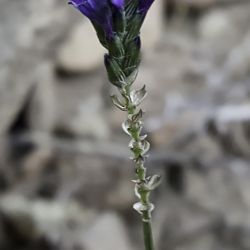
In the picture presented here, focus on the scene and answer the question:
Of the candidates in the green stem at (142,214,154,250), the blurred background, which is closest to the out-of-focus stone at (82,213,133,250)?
the blurred background

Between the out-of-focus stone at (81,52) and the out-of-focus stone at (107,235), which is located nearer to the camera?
the out-of-focus stone at (107,235)

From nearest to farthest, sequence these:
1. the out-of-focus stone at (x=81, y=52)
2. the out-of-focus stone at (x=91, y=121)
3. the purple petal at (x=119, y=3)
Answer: the purple petal at (x=119, y=3), the out-of-focus stone at (x=91, y=121), the out-of-focus stone at (x=81, y=52)

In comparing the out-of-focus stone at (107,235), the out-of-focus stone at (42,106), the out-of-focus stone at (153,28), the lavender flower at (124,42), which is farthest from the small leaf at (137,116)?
the out-of-focus stone at (153,28)

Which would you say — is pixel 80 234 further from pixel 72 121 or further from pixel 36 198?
pixel 72 121

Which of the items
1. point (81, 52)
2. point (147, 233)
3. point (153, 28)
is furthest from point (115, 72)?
point (153, 28)

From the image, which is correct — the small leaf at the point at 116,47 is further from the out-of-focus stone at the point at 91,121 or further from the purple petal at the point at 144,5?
the out-of-focus stone at the point at 91,121

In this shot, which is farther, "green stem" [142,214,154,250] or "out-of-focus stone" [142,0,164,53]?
"out-of-focus stone" [142,0,164,53]

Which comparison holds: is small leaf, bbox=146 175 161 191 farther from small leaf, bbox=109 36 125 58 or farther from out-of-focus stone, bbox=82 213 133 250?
out-of-focus stone, bbox=82 213 133 250

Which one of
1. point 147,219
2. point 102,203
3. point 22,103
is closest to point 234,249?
point 102,203
